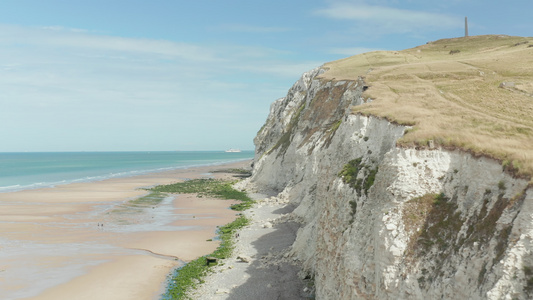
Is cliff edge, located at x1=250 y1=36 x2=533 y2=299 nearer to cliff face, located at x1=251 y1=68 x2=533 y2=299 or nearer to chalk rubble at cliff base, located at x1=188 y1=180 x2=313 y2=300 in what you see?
cliff face, located at x1=251 y1=68 x2=533 y2=299

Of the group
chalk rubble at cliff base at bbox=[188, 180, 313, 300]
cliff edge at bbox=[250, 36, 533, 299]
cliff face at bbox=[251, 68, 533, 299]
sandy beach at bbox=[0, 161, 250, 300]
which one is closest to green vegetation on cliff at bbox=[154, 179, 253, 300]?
chalk rubble at cliff base at bbox=[188, 180, 313, 300]

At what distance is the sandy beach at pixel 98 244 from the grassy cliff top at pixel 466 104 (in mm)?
20087

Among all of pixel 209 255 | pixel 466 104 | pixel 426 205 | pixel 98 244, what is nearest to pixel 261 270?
pixel 209 255

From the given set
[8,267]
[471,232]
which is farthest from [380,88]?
[8,267]

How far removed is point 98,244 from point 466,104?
35.8 m

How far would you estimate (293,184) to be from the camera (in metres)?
59.2

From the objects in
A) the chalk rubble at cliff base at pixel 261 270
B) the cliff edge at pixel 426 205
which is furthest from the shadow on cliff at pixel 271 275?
the cliff edge at pixel 426 205

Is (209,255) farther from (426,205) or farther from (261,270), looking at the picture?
(426,205)

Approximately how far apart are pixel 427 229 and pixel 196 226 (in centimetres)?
3573

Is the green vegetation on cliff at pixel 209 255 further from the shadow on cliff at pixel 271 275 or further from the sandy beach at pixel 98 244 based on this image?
the shadow on cliff at pixel 271 275

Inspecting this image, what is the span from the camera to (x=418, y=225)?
15711 millimetres

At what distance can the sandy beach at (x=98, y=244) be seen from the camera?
93.5ft

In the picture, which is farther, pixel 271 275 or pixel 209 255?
pixel 209 255

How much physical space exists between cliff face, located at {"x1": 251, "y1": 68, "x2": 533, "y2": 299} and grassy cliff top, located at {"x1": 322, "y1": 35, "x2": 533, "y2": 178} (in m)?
0.70
